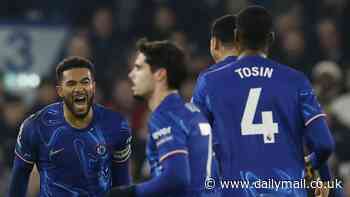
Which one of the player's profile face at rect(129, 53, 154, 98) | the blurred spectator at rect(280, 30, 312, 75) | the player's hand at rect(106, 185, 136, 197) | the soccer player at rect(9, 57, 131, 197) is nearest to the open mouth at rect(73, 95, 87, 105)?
the soccer player at rect(9, 57, 131, 197)

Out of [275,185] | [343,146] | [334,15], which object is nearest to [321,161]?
[275,185]

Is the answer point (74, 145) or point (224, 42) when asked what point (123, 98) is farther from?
point (224, 42)

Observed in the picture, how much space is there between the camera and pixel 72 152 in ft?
21.7

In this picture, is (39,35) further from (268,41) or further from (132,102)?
(268,41)

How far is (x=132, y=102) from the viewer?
10945 mm

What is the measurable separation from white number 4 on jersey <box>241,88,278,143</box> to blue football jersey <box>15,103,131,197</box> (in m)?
1.07

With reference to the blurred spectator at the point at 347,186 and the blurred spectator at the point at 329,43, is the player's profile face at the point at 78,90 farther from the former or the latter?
the blurred spectator at the point at 329,43

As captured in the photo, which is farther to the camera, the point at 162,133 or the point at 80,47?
the point at 80,47

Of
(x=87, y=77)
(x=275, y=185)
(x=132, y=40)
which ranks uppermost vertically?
(x=132, y=40)

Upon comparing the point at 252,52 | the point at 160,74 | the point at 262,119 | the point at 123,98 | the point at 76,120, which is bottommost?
the point at 262,119

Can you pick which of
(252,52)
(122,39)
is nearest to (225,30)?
(252,52)

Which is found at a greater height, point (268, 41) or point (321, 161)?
point (268, 41)

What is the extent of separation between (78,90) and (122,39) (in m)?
5.37

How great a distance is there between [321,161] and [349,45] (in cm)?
557
